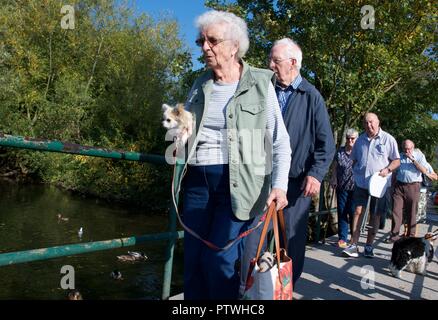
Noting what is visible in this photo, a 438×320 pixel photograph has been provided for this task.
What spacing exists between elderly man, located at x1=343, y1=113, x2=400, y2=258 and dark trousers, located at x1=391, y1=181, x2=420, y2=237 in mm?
1214

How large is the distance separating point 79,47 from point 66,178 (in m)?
8.76

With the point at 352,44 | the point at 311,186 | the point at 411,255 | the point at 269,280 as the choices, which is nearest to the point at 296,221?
the point at 311,186

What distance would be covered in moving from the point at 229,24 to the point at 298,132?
1.13 meters

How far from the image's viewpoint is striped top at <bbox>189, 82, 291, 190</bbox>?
2.41 meters

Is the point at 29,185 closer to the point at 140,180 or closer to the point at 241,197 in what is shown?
the point at 140,180

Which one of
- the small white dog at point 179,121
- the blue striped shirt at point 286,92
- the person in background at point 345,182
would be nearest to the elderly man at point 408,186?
the person in background at point 345,182

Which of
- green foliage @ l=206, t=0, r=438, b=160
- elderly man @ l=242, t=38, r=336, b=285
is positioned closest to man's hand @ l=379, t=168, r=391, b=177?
elderly man @ l=242, t=38, r=336, b=285

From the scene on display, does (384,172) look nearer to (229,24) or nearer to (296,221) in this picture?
(296,221)

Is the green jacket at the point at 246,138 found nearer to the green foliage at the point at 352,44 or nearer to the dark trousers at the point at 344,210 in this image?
the dark trousers at the point at 344,210

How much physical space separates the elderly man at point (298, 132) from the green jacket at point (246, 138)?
0.83 meters

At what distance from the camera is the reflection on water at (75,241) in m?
12.0
